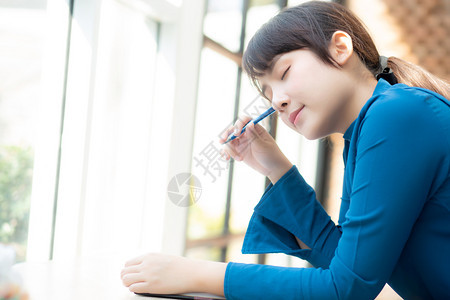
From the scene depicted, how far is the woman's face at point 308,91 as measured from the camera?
0.75 m

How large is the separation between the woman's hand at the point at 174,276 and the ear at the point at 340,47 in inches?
16.1

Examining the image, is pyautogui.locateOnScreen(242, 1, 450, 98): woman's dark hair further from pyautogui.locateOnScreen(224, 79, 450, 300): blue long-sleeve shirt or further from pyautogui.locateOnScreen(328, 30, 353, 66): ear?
pyautogui.locateOnScreen(224, 79, 450, 300): blue long-sleeve shirt

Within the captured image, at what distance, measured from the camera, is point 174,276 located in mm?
625

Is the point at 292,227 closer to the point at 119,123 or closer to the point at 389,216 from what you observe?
the point at 389,216

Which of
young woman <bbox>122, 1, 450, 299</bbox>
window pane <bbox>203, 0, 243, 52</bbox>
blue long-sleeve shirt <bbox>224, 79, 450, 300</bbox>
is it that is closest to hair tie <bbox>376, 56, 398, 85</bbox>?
young woman <bbox>122, 1, 450, 299</bbox>

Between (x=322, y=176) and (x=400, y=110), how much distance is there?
3178mm

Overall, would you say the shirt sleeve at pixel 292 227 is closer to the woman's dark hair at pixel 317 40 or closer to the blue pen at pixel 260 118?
the blue pen at pixel 260 118

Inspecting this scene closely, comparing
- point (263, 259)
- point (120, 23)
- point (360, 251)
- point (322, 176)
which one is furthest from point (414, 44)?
point (360, 251)

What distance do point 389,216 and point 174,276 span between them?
308mm

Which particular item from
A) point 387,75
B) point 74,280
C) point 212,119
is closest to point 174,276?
point 74,280

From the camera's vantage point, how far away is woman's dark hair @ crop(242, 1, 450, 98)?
0.76m

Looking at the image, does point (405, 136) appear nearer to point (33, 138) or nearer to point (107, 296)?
point (107, 296)

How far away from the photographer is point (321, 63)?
0.76 m

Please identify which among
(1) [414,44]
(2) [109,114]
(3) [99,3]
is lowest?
(2) [109,114]
